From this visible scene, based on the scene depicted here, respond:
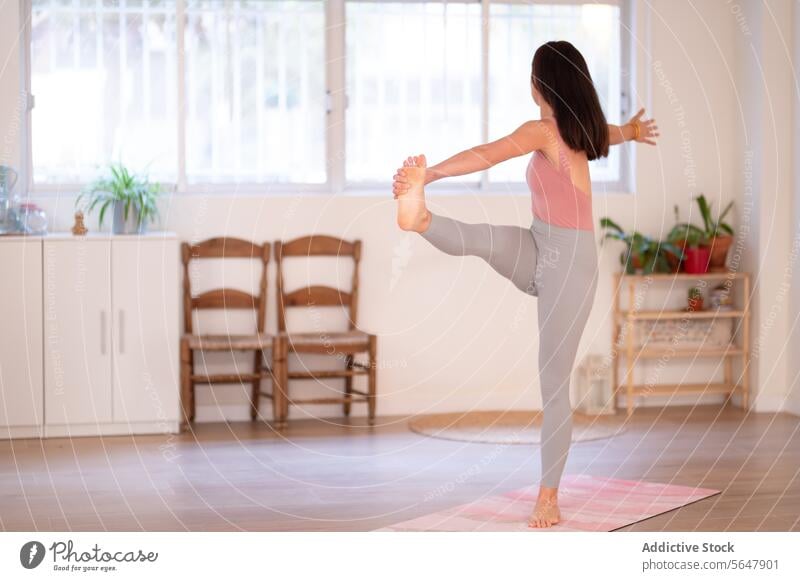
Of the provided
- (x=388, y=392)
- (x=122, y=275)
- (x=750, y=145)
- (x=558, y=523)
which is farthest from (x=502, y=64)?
(x=558, y=523)

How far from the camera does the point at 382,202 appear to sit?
663 centimetres

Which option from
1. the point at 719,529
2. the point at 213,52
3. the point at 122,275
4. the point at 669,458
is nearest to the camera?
the point at 719,529

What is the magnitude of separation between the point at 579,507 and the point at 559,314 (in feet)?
2.73

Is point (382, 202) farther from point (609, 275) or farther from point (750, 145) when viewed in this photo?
point (750, 145)

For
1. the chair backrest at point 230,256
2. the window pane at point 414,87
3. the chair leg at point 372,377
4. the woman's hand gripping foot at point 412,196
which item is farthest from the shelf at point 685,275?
the woman's hand gripping foot at point 412,196

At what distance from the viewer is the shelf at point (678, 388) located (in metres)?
6.67

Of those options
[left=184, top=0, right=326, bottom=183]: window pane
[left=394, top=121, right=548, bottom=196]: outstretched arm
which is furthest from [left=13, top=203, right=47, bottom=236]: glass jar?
[left=394, top=121, right=548, bottom=196]: outstretched arm

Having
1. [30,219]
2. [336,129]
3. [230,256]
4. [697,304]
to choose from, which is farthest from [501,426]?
[30,219]

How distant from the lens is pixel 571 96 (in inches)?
154

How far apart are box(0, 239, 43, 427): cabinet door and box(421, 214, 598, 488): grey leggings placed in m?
2.73

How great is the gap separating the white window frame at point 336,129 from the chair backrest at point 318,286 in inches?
11.6

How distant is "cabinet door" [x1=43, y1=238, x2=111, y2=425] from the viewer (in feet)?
19.3

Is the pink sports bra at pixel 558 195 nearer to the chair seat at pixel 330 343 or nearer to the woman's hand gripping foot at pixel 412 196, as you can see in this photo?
the woman's hand gripping foot at pixel 412 196

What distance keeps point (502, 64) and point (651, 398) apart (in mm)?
2034
